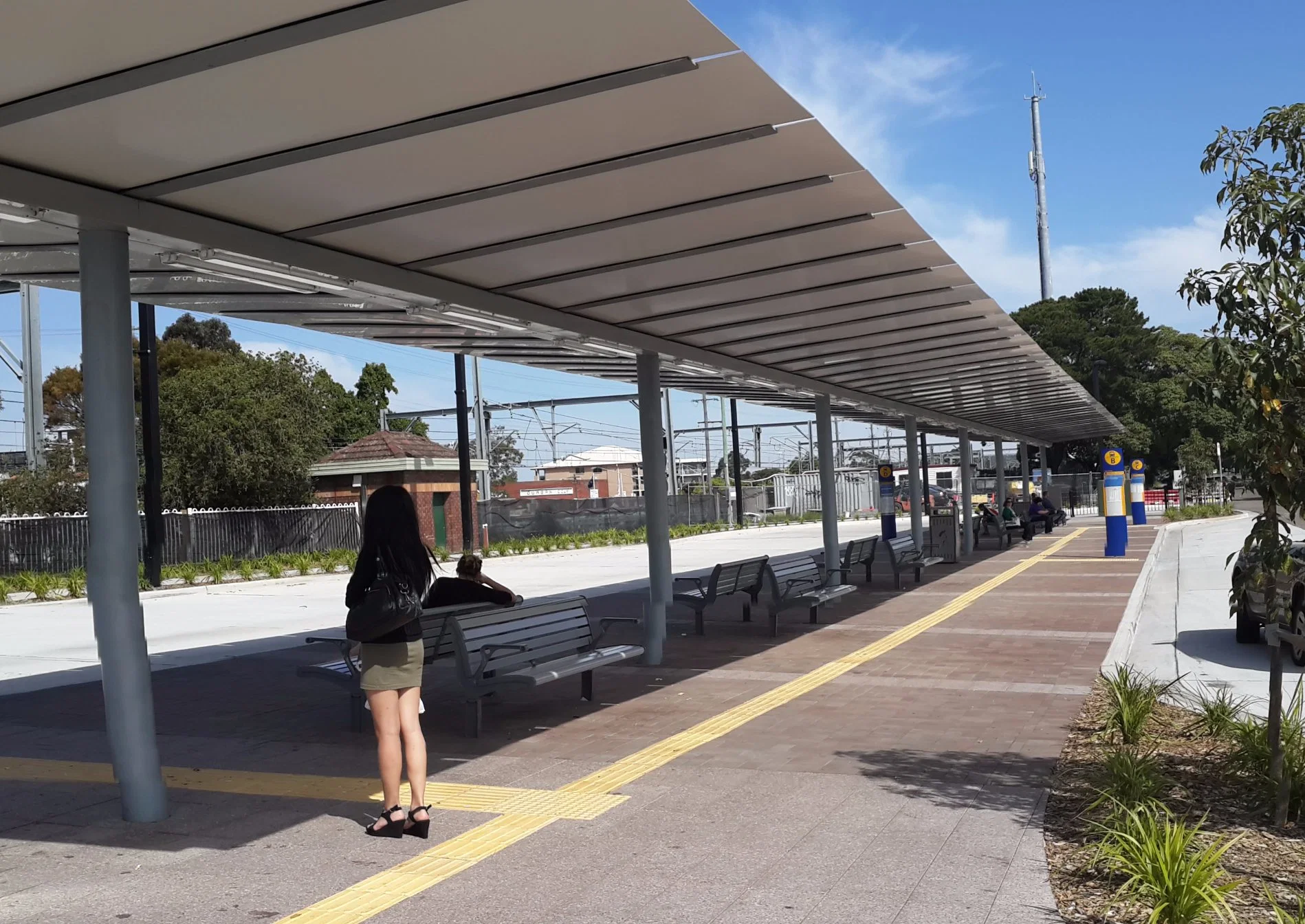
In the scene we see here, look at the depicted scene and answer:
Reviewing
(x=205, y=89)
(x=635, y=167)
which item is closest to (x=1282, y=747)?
(x=635, y=167)

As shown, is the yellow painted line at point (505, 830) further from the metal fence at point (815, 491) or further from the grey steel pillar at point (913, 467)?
the metal fence at point (815, 491)

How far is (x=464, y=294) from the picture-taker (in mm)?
8602

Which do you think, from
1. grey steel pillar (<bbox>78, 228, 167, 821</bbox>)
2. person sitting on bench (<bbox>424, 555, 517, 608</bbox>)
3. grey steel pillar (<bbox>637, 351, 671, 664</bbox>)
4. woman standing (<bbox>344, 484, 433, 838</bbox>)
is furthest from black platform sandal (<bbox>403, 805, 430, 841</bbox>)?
grey steel pillar (<bbox>637, 351, 671, 664</bbox>)

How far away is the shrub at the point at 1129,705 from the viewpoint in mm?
7160

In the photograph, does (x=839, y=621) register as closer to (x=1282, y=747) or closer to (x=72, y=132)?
(x=1282, y=747)

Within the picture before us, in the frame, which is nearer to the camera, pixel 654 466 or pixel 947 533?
pixel 654 466

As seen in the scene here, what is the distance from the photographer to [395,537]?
18.3 feet

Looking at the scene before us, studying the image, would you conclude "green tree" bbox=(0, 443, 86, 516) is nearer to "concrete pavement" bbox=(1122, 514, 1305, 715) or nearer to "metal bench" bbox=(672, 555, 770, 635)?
"metal bench" bbox=(672, 555, 770, 635)

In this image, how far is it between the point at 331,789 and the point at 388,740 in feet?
4.34

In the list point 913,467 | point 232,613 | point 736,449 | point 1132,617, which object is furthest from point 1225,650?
point 736,449

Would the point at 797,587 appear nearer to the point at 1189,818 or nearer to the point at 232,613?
the point at 1189,818

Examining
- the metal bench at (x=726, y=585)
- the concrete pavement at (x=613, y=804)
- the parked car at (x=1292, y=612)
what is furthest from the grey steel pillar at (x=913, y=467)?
the concrete pavement at (x=613, y=804)

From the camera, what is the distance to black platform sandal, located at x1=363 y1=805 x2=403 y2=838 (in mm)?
5500

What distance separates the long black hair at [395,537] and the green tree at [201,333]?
229 feet
